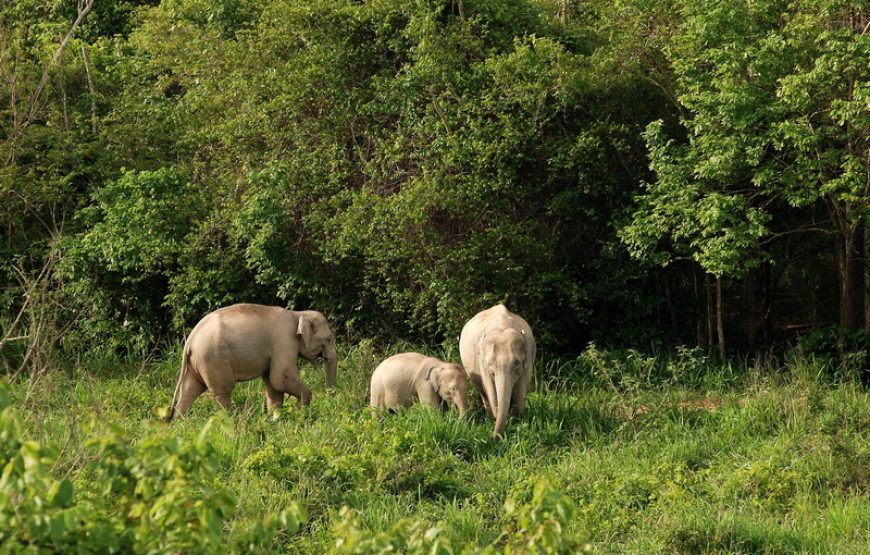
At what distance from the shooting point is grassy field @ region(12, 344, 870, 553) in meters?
7.90

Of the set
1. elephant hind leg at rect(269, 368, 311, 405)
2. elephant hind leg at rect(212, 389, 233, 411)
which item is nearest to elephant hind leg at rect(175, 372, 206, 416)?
elephant hind leg at rect(212, 389, 233, 411)

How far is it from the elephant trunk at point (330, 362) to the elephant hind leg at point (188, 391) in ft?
3.85

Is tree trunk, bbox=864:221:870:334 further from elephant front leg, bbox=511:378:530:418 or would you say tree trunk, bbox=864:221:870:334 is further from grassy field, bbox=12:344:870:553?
elephant front leg, bbox=511:378:530:418

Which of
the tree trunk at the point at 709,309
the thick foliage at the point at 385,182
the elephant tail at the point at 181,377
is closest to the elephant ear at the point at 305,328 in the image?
the elephant tail at the point at 181,377

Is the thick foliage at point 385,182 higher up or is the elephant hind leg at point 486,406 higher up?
the thick foliage at point 385,182

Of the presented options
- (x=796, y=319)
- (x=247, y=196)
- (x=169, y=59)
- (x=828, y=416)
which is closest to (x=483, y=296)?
(x=247, y=196)

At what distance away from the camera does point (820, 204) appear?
1392 centimetres

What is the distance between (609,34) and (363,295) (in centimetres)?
403

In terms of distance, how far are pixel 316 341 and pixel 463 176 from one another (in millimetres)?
2693

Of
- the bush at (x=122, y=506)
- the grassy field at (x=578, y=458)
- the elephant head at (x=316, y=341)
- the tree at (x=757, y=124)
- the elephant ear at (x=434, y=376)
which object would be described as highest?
the tree at (x=757, y=124)

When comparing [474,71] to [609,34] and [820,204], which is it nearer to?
[609,34]

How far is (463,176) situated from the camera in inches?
512

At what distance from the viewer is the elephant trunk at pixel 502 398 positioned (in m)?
10.1

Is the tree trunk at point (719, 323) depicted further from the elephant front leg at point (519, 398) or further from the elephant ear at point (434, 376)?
the elephant ear at point (434, 376)
